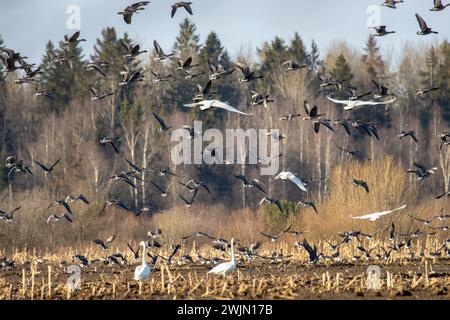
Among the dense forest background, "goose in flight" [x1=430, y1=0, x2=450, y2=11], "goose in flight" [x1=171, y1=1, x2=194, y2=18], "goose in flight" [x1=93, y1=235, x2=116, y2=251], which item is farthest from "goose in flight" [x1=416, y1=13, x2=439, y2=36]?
the dense forest background

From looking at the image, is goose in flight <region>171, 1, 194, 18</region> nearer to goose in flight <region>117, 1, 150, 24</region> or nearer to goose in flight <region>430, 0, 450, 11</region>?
goose in flight <region>117, 1, 150, 24</region>

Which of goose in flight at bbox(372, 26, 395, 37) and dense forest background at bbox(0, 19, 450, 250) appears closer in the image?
goose in flight at bbox(372, 26, 395, 37)

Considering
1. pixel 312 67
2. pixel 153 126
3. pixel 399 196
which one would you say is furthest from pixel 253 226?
pixel 312 67

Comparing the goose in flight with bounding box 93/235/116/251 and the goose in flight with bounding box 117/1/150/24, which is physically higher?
the goose in flight with bounding box 117/1/150/24

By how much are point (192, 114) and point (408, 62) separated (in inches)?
990

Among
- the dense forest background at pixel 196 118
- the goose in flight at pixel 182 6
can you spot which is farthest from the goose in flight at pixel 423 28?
the dense forest background at pixel 196 118

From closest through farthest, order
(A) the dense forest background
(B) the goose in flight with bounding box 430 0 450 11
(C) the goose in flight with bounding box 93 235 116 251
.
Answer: (B) the goose in flight with bounding box 430 0 450 11 < (C) the goose in flight with bounding box 93 235 116 251 < (A) the dense forest background

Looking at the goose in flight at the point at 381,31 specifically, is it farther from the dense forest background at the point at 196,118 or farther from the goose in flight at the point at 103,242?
the dense forest background at the point at 196,118

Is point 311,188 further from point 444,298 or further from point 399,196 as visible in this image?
point 444,298

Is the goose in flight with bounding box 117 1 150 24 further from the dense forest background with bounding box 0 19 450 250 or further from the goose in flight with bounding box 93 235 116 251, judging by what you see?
the dense forest background with bounding box 0 19 450 250

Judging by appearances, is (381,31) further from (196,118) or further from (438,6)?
(196,118)

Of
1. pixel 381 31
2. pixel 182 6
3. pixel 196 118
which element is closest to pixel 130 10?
pixel 182 6

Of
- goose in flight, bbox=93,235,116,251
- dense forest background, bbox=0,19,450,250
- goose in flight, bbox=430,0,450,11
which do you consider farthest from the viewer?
dense forest background, bbox=0,19,450,250
